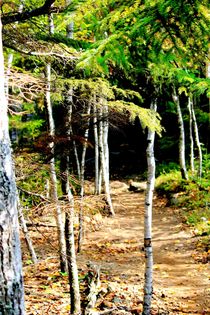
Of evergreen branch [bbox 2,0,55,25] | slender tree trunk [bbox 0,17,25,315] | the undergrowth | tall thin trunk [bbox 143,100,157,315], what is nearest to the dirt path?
the undergrowth

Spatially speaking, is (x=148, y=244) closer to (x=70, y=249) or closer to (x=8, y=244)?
(x=70, y=249)

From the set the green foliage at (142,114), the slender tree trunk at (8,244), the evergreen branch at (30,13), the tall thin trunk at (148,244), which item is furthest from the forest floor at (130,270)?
the evergreen branch at (30,13)

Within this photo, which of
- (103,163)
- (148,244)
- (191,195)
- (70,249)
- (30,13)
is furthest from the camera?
(103,163)

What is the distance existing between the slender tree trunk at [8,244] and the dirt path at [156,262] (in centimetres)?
381

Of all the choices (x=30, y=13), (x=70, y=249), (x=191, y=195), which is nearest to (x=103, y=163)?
(x=191, y=195)

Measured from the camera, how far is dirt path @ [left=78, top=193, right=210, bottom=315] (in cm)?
682

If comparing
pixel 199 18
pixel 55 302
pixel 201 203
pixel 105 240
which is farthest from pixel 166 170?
pixel 199 18

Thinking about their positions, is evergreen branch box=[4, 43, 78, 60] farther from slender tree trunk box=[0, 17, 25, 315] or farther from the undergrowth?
the undergrowth

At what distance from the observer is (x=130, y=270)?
8.88m

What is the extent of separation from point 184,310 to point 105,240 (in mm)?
5594

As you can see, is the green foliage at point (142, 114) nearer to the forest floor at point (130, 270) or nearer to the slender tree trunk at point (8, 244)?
the forest floor at point (130, 270)

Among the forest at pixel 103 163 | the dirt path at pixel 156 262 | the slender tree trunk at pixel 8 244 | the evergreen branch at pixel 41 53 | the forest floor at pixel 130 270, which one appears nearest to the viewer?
the slender tree trunk at pixel 8 244

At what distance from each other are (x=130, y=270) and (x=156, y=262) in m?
0.93

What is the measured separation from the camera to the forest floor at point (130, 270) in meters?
6.58
